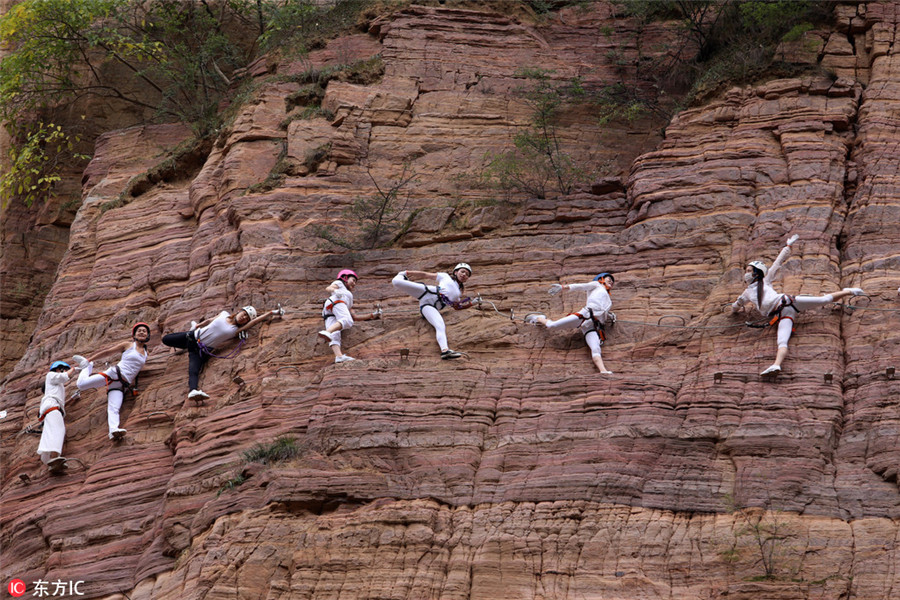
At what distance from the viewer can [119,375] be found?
22984 mm

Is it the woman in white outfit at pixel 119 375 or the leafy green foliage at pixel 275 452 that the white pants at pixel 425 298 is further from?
the woman in white outfit at pixel 119 375

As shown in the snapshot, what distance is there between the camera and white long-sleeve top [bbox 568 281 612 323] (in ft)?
69.3

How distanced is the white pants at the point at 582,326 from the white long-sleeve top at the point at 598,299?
0.67 feet

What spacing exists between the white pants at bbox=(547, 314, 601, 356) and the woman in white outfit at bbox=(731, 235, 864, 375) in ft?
7.02

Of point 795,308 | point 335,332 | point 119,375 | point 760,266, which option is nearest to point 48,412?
point 119,375

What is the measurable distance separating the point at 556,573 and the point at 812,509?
3455mm

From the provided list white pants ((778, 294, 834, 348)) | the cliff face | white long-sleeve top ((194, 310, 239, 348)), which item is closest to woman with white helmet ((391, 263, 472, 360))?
the cliff face

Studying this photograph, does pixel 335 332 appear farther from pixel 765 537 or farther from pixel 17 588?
pixel 765 537

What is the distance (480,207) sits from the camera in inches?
961

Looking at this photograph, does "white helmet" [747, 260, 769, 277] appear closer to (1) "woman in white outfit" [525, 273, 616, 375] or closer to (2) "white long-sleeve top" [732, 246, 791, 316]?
(2) "white long-sleeve top" [732, 246, 791, 316]

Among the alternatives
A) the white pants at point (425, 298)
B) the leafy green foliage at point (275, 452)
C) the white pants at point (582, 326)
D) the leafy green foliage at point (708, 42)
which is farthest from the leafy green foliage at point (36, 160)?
the white pants at point (582, 326)

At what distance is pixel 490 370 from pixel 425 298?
169 cm

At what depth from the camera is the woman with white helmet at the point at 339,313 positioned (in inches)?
851

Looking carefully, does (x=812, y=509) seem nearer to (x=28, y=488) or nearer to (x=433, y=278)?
(x=433, y=278)
